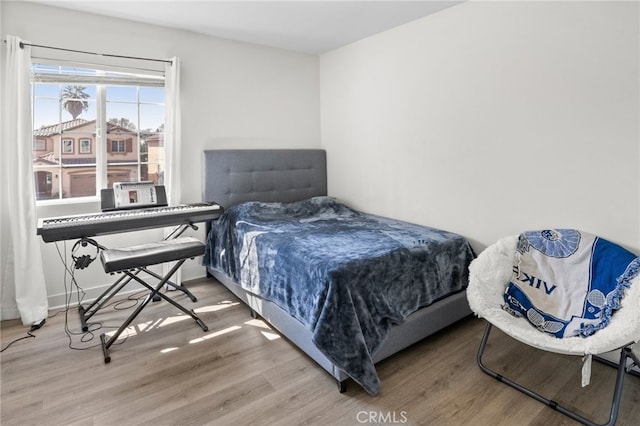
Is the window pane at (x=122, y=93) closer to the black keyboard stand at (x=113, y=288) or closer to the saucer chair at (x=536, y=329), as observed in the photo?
the black keyboard stand at (x=113, y=288)

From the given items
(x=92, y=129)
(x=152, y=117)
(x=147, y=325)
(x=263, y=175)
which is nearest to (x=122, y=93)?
(x=152, y=117)

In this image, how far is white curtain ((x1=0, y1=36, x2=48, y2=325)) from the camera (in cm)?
263

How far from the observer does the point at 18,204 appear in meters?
2.69

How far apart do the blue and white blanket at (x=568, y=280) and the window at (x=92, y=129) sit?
10.6 ft

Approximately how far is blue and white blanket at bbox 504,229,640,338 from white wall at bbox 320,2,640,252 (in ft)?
0.66

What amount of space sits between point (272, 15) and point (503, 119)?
205 cm

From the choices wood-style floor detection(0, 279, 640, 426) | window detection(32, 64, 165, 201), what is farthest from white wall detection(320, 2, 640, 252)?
window detection(32, 64, 165, 201)

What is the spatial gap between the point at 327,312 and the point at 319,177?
2.56m

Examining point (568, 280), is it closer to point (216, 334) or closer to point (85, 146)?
point (216, 334)

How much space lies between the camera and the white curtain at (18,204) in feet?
8.64

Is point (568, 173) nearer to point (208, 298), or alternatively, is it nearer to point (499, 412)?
point (499, 412)

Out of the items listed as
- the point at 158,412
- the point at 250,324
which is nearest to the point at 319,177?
the point at 250,324

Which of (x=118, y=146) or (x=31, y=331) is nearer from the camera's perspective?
(x=31, y=331)

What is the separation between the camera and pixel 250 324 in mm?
2799
